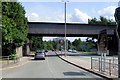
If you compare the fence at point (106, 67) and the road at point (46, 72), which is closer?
the fence at point (106, 67)

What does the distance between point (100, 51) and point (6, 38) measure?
19.9 metres

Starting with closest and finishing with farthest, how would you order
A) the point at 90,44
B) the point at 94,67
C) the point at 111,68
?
the point at 111,68, the point at 94,67, the point at 90,44

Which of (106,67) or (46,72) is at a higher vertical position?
(106,67)

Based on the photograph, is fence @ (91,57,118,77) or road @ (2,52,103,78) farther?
road @ (2,52,103,78)

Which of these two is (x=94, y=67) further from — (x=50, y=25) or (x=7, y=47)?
(x=50, y=25)

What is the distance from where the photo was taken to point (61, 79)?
2053 cm

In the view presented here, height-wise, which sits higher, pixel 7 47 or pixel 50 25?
pixel 50 25

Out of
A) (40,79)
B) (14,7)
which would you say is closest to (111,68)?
(40,79)

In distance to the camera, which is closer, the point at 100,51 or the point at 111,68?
the point at 111,68

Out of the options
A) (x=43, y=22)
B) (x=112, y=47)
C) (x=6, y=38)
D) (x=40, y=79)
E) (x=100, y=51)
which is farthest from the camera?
(x=112, y=47)

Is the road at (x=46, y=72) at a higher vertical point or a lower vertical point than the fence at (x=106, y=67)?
lower

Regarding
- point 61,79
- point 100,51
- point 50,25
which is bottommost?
point 61,79

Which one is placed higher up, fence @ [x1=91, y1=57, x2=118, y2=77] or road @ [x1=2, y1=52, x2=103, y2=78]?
fence @ [x1=91, y1=57, x2=118, y2=77]

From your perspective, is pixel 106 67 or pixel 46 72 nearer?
pixel 106 67
